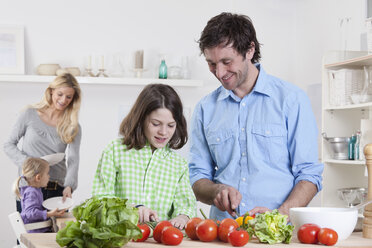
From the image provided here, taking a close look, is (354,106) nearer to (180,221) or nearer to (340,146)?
(340,146)

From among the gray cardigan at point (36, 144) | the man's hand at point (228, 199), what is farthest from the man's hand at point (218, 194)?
the gray cardigan at point (36, 144)

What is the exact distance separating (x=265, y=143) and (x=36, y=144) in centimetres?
319

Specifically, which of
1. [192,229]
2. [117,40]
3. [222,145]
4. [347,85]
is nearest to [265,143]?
[222,145]

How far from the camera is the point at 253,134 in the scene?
6.66 ft

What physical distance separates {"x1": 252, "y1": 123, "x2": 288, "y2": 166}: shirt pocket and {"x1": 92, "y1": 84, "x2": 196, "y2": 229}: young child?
0.31 m

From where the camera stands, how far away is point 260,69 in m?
2.09

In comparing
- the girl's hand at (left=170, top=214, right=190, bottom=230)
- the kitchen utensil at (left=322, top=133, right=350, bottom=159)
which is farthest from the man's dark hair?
the kitchen utensil at (left=322, top=133, right=350, bottom=159)

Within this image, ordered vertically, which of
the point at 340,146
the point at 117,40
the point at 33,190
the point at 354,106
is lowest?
the point at 33,190

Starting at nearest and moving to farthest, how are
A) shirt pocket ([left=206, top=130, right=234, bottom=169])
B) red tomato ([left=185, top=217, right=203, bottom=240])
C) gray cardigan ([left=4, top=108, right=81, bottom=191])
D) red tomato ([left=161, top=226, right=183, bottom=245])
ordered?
red tomato ([left=161, top=226, right=183, bottom=245])
red tomato ([left=185, top=217, right=203, bottom=240])
shirt pocket ([left=206, top=130, right=234, bottom=169])
gray cardigan ([left=4, top=108, right=81, bottom=191])

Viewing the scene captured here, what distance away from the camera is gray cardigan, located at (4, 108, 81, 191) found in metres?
4.75

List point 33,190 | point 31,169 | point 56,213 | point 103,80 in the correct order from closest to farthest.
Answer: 1. point 56,213
2. point 33,190
3. point 31,169
4. point 103,80

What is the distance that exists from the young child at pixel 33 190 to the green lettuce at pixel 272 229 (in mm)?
2939

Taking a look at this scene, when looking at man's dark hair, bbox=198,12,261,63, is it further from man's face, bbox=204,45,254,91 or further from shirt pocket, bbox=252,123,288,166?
shirt pocket, bbox=252,123,288,166

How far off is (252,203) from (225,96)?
42 cm
